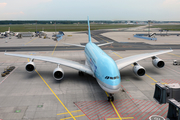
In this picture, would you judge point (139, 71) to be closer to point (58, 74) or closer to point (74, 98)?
point (74, 98)

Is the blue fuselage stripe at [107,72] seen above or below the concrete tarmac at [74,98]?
above

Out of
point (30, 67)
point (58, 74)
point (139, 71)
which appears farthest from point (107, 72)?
point (30, 67)

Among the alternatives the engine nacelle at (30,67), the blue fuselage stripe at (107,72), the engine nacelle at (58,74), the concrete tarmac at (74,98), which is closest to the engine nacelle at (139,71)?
the concrete tarmac at (74,98)

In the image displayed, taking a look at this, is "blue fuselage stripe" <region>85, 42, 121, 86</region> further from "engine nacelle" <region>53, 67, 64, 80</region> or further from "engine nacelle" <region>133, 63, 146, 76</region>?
"engine nacelle" <region>133, 63, 146, 76</region>

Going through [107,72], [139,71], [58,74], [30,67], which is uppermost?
[107,72]

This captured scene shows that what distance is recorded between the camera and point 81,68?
874 inches

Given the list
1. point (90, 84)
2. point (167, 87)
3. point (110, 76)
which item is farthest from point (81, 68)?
point (167, 87)

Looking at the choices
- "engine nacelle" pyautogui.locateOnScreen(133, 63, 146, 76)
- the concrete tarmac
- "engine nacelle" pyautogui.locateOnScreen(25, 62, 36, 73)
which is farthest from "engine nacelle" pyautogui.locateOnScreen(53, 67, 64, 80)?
"engine nacelle" pyautogui.locateOnScreen(133, 63, 146, 76)

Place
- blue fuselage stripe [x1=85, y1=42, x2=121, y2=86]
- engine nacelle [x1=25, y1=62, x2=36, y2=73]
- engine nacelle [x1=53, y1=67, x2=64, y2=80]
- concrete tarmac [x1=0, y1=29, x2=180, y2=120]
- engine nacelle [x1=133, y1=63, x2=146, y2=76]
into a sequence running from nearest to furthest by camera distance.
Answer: concrete tarmac [x1=0, y1=29, x2=180, y2=120]
blue fuselage stripe [x1=85, y1=42, x2=121, y2=86]
engine nacelle [x1=53, y1=67, x2=64, y2=80]
engine nacelle [x1=133, y1=63, x2=146, y2=76]
engine nacelle [x1=25, y1=62, x2=36, y2=73]

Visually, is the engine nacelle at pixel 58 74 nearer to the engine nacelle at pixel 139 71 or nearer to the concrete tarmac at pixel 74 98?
the concrete tarmac at pixel 74 98

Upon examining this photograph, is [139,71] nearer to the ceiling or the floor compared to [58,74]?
nearer to the floor

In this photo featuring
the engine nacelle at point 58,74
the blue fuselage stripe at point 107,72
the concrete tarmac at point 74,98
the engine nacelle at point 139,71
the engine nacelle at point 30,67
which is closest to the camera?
the concrete tarmac at point 74,98

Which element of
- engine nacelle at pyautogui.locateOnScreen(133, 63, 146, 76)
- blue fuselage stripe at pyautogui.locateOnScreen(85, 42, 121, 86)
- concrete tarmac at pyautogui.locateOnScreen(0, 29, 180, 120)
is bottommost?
concrete tarmac at pyautogui.locateOnScreen(0, 29, 180, 120)

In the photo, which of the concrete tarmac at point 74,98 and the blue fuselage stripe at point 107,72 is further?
the blue fuselage stripe at point 107,72
